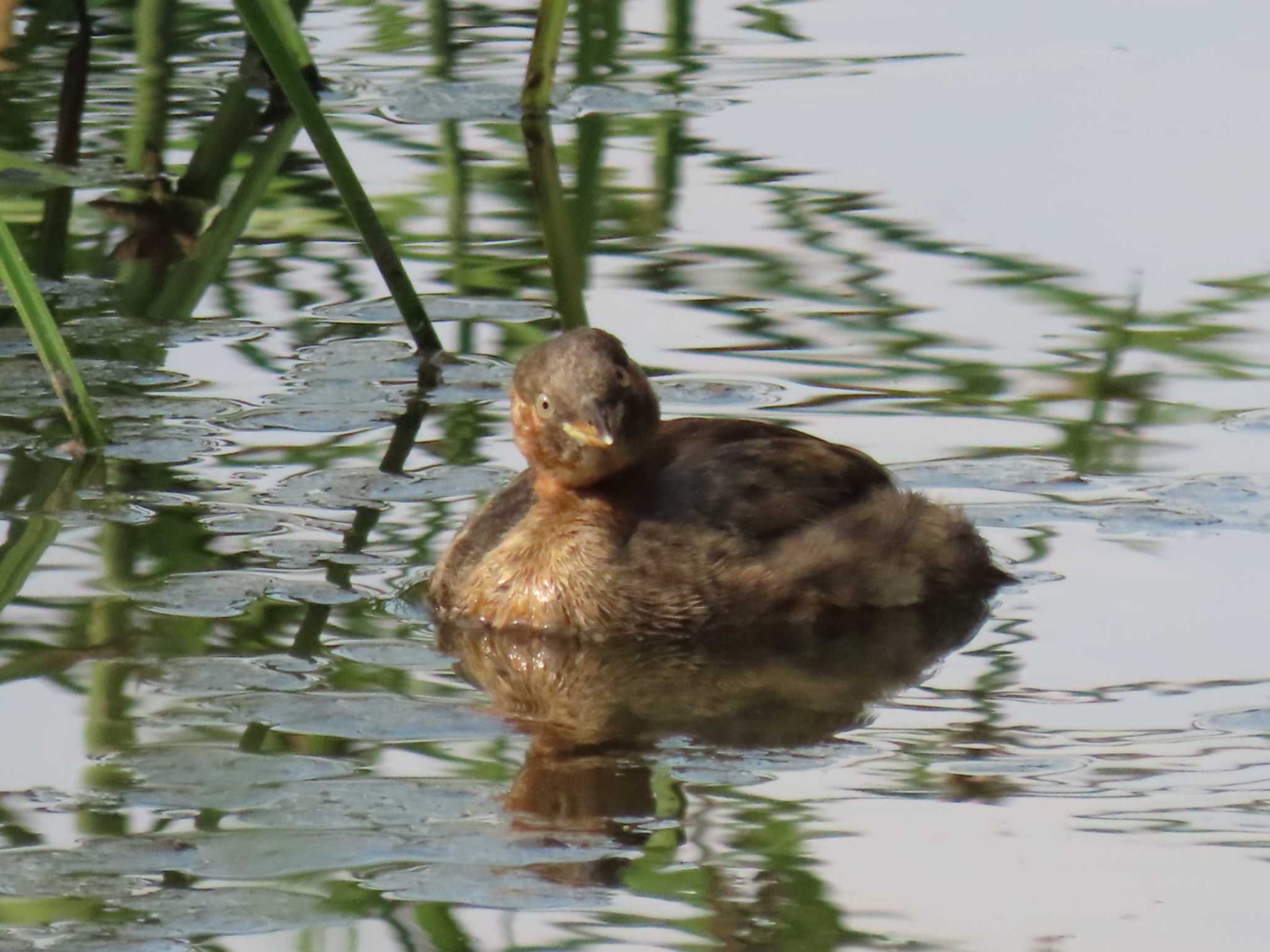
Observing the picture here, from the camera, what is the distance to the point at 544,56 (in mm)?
10734

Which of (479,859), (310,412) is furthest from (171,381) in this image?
(479,859)

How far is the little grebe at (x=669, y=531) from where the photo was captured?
700cm

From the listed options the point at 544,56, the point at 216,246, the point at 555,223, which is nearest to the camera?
the point at 216,246

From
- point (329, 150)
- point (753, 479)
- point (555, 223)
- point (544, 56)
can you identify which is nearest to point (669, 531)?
point (753, 479)

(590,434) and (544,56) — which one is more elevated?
(544,56)

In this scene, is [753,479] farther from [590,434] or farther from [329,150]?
[329,150]

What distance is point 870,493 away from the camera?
727cm

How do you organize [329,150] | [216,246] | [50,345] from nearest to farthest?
1. [50,345]
2. [329,150]
3. [216,246]

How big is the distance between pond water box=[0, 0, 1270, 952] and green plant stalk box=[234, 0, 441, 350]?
250 mm

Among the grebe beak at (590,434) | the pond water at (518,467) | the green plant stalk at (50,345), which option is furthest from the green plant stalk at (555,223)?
the green plant stalk at (50,345)

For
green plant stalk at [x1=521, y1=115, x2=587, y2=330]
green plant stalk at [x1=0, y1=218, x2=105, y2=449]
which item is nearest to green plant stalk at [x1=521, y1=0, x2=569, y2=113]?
green plant stalk at [x1=521, y1=115, x2=587, y2=330]

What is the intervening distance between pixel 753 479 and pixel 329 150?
168 cm

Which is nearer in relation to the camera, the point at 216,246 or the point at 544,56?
the point at 216,246

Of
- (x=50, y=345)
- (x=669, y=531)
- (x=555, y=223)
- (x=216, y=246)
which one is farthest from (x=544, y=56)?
(x=669, y=531)
